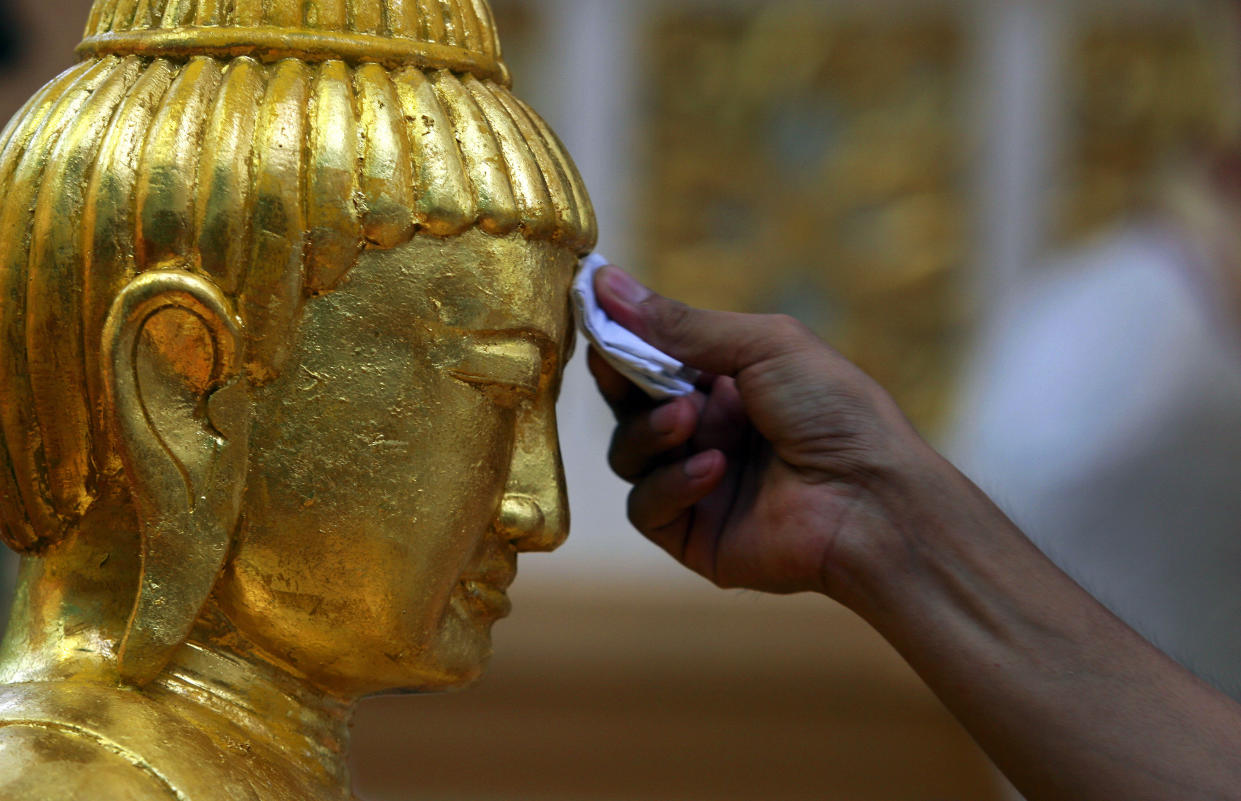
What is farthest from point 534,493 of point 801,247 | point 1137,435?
point 801,247

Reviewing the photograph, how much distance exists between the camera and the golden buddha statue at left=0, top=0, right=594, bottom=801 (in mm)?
1456

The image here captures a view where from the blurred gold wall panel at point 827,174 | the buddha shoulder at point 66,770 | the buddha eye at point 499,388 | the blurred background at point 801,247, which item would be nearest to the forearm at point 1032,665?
the buddha eye at point 499,388

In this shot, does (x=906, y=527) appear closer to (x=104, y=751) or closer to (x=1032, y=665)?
(x=1032, y=665)

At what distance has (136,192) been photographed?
1.45 meters

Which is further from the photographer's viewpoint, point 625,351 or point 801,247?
point 801,247

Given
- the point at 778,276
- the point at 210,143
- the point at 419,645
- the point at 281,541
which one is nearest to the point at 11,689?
the point at 281,541

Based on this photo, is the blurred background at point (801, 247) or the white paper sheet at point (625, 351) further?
the blurred background at point (801, 247)

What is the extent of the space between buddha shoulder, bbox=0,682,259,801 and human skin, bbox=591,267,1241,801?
65 centimetres

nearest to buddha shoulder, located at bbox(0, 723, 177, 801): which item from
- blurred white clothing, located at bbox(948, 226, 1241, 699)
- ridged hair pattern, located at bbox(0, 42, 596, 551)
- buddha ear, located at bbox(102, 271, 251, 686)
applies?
buddha ear, located at bbox(102, 271, 251, 686)

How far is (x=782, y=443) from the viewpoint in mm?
1867

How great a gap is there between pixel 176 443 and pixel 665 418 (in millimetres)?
622

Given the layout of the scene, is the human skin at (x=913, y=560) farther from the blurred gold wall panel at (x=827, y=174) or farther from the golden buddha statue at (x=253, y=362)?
the blurred gold wall panel at (x=827, y=174)

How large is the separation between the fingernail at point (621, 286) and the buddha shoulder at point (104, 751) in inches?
25.3

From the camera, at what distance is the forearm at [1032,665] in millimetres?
1661
